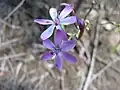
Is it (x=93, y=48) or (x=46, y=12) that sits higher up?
(x=46, y=12)

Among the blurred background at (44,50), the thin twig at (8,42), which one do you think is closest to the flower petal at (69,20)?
the blurred background at (44,50)

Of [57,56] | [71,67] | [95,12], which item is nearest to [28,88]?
[71,67]

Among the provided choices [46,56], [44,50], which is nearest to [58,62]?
[46,56]

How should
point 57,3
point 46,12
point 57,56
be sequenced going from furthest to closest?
point 46,12 < point 57,3 < point 57,56

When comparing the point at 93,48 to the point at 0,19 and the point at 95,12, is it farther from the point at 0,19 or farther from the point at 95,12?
the point at 0,19

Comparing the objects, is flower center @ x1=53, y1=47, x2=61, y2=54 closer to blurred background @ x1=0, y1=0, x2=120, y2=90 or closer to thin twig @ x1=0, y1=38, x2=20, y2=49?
blurred background @ x1=0, y1=0, x2=120, y2=90

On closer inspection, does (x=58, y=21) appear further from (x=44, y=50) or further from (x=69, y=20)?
(x=44, y=50)

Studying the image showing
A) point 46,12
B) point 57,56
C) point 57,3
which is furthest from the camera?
point 46,12

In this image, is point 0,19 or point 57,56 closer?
point 57,56
